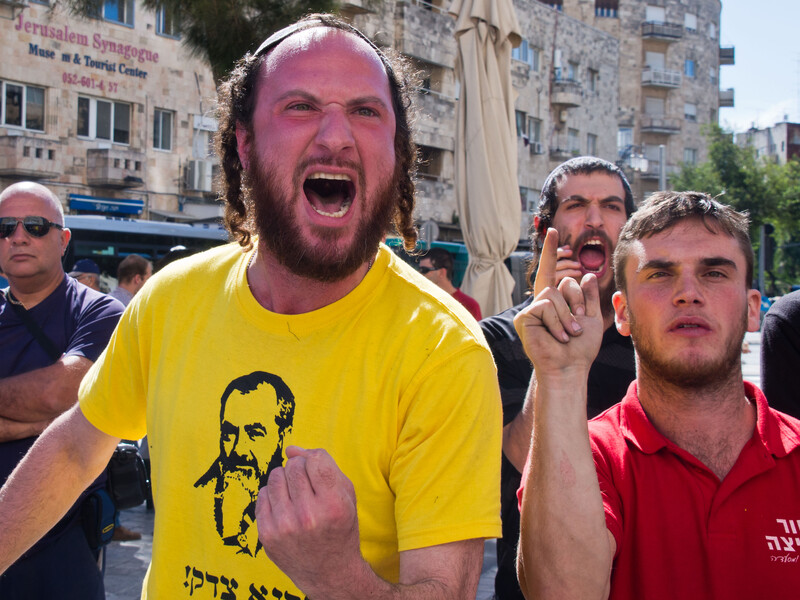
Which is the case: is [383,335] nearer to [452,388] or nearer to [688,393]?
[452,388]

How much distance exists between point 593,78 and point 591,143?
3247 millimetres

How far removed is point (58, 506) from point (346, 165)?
1.05 metres

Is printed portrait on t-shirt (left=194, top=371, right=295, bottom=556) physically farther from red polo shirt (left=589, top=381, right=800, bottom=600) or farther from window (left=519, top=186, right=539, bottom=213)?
window (left=519, top=186, right=539, bottom=213)

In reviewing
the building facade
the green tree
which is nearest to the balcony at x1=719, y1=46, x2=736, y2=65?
the building facade

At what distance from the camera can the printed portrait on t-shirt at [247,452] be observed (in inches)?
68.9

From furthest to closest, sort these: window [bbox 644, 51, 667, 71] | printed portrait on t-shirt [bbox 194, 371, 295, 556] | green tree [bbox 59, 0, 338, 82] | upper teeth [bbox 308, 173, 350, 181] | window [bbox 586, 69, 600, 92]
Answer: window [bbox 644, 51, 667, 71], window [bbox 586, 69, 600, 92], green tree [bbox 59, 0, 338, 82], upper teeth [bbox 308, 173, 350, 181], printed portrait on t-shirt [bbox 194, 371, 295, 556]

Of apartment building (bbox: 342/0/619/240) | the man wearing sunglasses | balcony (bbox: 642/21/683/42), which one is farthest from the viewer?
balcony (bbox: 642/21/683/42)

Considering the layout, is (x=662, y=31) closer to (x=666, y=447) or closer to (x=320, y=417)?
(x=666, y=447)

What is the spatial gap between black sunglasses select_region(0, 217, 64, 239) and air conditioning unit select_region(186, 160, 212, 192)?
23.2 m

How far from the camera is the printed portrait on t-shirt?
175 centimetres

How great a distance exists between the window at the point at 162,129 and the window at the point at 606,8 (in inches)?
1303

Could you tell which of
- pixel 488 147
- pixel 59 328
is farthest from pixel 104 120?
pixel 59 328

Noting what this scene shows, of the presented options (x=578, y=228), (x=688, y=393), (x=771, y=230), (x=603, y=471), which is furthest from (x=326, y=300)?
(x=771, y=230)

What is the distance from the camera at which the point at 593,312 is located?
1986mm
